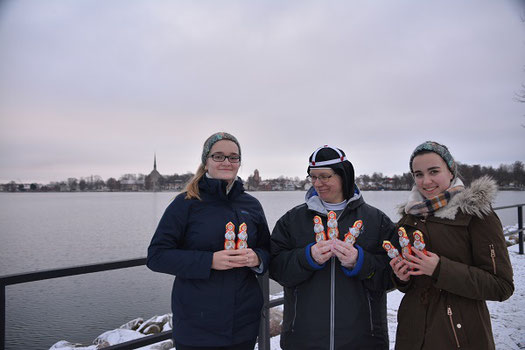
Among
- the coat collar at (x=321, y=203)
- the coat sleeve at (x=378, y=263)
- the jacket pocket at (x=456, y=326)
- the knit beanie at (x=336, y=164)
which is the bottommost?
the jacket pocket at (x=456, y=326)

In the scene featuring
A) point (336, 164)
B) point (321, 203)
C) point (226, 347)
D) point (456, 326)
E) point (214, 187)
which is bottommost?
point (226, 347)

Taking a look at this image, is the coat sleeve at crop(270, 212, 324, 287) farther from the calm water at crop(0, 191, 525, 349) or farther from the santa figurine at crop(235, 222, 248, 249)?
the calm water at crop(0, 191, 525, 349)

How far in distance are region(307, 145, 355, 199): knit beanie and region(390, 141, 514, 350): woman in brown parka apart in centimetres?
45

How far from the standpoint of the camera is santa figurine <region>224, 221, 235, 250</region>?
87.3 inches

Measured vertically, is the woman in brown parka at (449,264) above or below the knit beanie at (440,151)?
below

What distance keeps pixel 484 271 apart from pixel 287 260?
4.01ft

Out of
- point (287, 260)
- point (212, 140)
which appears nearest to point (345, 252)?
point (287, 260)

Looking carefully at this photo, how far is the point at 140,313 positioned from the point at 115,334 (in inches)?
142

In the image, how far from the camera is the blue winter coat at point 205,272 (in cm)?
220

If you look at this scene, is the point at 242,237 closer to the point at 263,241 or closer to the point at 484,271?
A: the point at 263,241

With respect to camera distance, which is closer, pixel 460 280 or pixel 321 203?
pixel 460 280

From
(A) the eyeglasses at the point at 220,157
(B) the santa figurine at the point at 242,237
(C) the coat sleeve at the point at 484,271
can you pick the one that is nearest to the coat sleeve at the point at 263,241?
(B) the santa figurine at the point at 242,237

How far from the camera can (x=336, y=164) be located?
2.38 m

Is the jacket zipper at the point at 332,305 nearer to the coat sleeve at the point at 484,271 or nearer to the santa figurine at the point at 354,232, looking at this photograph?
the santa figurine at the point at 354,232
